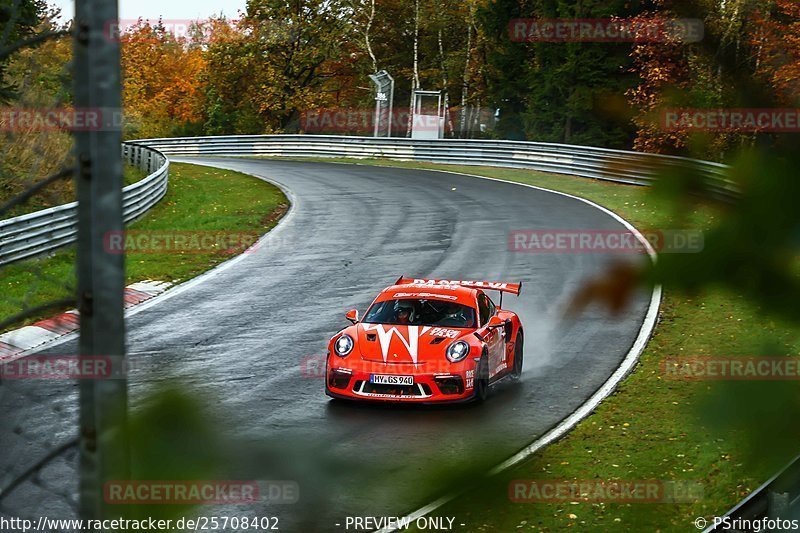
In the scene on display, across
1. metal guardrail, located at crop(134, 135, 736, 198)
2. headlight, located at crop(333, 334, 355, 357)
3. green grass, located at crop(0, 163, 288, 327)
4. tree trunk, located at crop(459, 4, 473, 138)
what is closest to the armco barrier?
metal guardrail, located at crop(134, 135, 736, 198)

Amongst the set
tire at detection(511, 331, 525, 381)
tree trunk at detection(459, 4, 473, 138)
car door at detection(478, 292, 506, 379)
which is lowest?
tire at detection(511, 331, 525, 381)

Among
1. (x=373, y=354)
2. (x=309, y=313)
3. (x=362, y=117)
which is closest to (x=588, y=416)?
(x=373, y=354)

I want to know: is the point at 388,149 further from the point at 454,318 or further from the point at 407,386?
the point at 407,386

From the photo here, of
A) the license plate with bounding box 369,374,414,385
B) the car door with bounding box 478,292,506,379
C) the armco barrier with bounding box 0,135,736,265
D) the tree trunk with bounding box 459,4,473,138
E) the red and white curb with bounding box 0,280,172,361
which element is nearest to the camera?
the armco barrier with bounding box 0,135,736,265

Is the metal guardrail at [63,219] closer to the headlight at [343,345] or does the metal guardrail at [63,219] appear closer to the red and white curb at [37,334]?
the red and white curb at [37,334]

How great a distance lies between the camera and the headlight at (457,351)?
1156cm

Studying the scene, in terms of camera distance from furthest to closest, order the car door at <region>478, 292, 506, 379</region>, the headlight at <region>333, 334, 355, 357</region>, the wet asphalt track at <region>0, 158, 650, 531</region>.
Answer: the car door at <region>478, 292, 506, 379</region> < the headlight at <region>333, 334, 355, 357</region> < the wet asphalt track at <region>0, 158, 650, 531</region>

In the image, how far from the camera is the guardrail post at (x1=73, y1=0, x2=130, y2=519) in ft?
5.48

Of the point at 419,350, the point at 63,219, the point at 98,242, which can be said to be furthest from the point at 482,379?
the point at 98,242

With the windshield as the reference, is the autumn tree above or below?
above

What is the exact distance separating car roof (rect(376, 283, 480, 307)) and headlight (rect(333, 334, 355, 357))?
0.91 m

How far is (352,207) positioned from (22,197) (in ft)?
86.9

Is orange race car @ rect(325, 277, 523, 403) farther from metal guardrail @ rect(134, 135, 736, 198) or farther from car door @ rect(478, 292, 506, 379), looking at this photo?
metal guardrail @ rect(134, 135, 736, 198)

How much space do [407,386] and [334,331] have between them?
4161 mm
